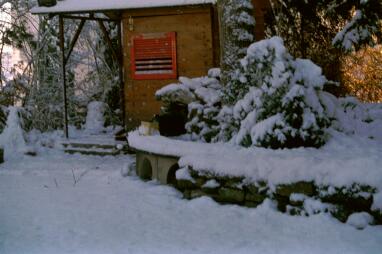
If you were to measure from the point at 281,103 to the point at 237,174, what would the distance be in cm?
108

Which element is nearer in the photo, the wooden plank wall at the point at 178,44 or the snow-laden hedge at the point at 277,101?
the snow-laden hedge at the point at 277,101

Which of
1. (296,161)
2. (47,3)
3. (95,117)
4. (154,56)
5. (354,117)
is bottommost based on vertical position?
(296,161)

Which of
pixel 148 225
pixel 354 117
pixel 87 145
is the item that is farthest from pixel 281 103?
pixel 87 145

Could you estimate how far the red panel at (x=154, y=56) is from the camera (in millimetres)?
11047

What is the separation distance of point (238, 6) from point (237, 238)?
3895 millimetres

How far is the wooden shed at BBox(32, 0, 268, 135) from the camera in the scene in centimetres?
1067

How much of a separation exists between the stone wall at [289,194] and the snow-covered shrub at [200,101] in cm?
126

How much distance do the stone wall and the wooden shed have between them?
4.65 metres

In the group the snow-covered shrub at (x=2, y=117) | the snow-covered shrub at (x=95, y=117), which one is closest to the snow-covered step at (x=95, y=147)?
the snow-covered shrub at (x=95, y=117)

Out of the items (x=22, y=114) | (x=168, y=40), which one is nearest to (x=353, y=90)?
(x=168, y=40)

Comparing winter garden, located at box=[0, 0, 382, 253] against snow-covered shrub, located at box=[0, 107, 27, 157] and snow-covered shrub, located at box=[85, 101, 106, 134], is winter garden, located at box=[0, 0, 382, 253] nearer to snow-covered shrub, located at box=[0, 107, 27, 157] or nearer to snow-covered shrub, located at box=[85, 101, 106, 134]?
snow-covered shrub, located at box=[0, 107, 27, 157]

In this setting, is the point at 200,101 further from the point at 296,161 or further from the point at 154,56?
the point at 154,56

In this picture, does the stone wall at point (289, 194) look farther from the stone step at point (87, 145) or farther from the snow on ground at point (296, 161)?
the stone step at point (87, 145)

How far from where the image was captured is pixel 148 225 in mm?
5496
